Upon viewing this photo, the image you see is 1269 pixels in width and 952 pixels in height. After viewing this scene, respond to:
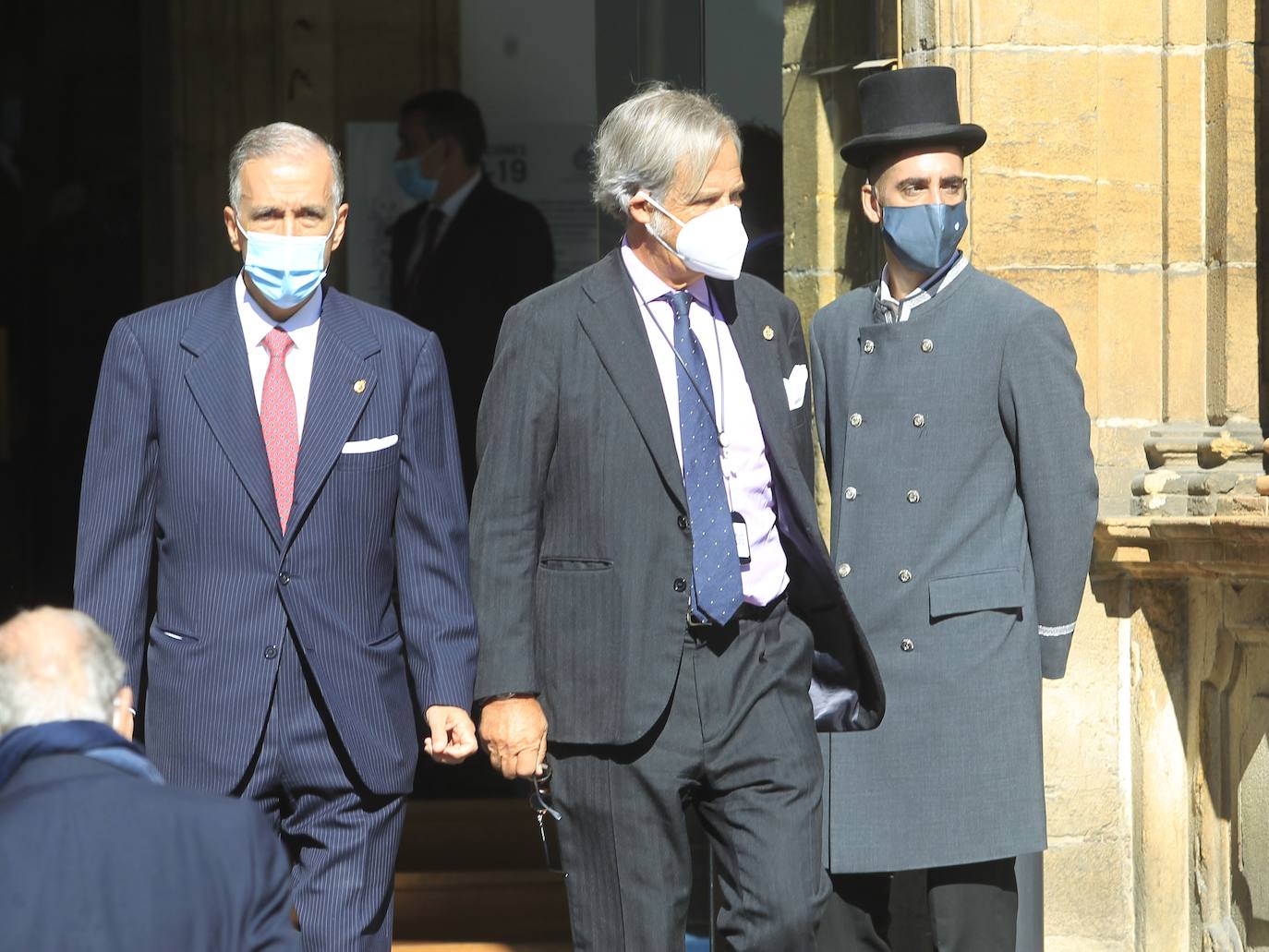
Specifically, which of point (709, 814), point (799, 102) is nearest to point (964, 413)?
point (709, 814)

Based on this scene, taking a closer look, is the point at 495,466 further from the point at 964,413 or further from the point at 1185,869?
the point at 1185,869

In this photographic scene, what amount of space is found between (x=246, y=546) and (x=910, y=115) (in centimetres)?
179

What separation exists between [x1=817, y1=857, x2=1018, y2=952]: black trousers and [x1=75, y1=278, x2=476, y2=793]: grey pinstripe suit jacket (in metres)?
1.11

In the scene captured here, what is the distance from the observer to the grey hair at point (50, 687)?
2975mm

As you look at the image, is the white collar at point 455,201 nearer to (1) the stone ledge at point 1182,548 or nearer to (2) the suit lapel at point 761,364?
(1) the stone ledge at point 1182,548

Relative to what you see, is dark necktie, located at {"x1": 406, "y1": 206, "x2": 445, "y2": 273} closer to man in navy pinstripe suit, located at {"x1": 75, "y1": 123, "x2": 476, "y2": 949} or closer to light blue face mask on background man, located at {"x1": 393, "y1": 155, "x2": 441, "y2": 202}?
light blue face mask on background man, located at {"x1": 393, "y1": 155, "x2": 441, "y2": 202}

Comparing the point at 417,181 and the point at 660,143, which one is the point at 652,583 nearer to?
the point at 660,143

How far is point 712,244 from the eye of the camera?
4.46 meters

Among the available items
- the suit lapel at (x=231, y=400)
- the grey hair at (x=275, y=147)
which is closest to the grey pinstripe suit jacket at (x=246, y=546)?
the suit lapel at (x=231, y=400)

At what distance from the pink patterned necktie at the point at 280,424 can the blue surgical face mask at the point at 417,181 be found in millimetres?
4572

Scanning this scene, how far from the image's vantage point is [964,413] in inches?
190

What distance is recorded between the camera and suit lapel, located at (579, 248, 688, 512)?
4406 mm

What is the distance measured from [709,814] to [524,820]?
3.05 metres

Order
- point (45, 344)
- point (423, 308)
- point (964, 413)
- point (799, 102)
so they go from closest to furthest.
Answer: point (964, 413) → point (799, 102) → point (423, 308) → point (45, 344)
